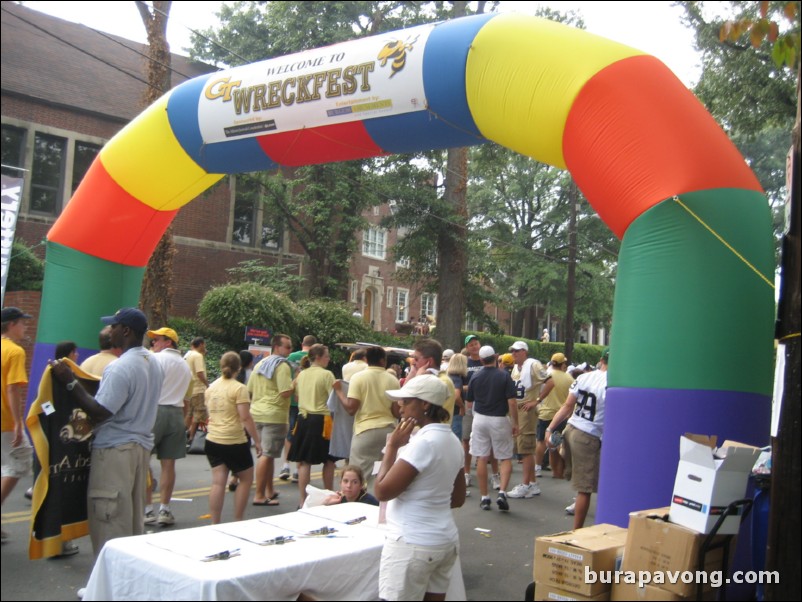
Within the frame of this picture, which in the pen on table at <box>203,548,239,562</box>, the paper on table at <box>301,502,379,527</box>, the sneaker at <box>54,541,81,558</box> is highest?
the pen on table at <box>203,548,239,562</box>

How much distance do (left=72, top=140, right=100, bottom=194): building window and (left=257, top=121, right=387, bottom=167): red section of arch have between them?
14396 millimetres

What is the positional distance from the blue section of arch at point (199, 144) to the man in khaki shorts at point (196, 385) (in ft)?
8.43

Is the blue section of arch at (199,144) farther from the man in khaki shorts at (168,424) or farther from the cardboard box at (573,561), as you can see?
the cardboard box at (573,561)

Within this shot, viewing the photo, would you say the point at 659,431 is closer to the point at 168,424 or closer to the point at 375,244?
the point at 168,424

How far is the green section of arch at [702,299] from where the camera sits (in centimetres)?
525

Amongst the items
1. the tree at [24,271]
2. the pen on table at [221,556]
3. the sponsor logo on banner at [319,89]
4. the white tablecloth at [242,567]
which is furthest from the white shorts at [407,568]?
the tree at [24,271]

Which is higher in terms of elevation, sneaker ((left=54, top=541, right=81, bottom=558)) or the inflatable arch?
the inflatable arch

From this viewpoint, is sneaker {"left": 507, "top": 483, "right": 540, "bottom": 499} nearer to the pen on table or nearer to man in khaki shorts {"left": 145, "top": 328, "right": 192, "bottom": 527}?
man in khaki shorts {"left": 145, "top": 328, "right": 192, "bottom": 527}

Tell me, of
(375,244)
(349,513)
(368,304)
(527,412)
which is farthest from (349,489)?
(368,304)

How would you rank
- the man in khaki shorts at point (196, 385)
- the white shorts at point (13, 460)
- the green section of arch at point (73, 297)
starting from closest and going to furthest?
the white shorts at point (13, 460), the green section of arch at point (73, 297), the man in khaki shorts at point (196, 385)

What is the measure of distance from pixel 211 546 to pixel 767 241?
14.4 ft

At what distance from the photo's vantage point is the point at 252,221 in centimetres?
2695

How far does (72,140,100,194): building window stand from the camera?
2081 cm

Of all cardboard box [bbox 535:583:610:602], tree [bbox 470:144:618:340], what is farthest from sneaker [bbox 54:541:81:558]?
tree [bbox 470:144:618:340]
